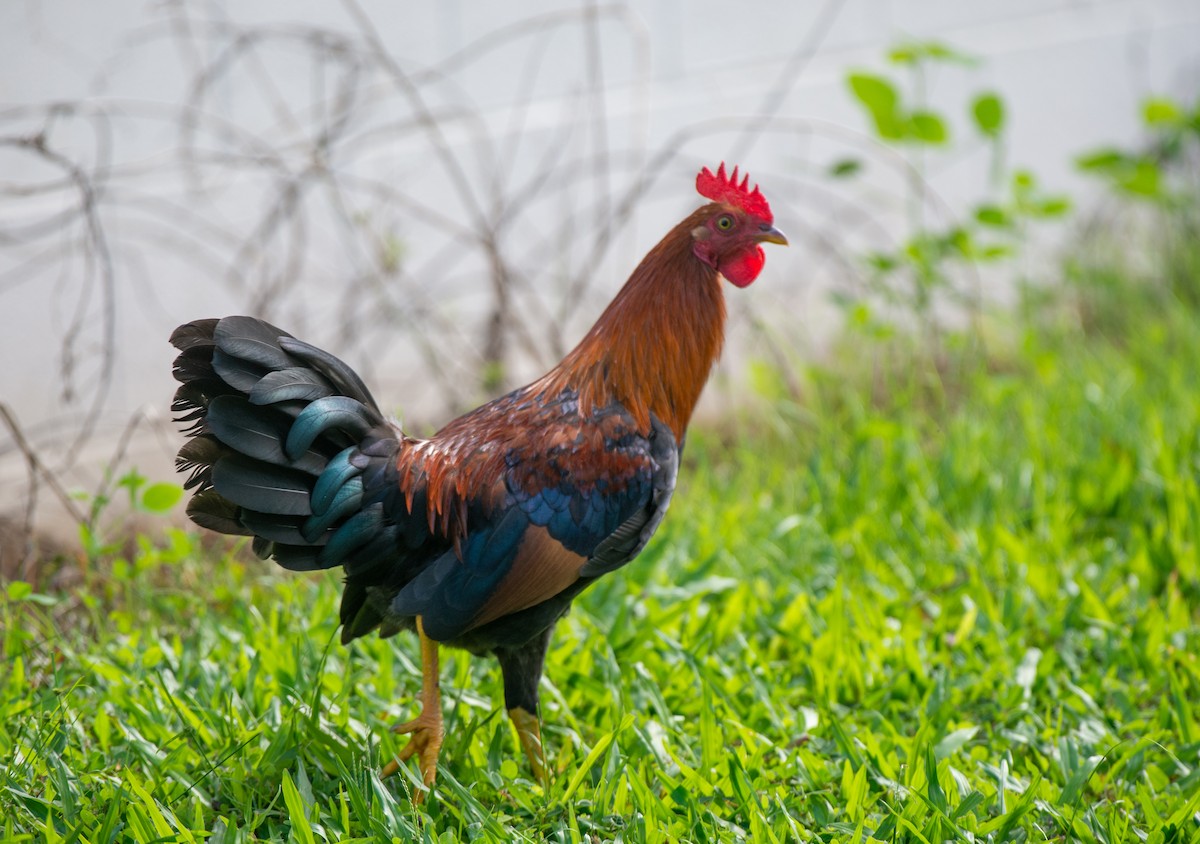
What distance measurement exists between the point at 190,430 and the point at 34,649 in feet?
3.36

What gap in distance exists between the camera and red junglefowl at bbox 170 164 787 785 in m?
2.28

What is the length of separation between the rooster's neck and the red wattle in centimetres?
4

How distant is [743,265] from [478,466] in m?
0.79

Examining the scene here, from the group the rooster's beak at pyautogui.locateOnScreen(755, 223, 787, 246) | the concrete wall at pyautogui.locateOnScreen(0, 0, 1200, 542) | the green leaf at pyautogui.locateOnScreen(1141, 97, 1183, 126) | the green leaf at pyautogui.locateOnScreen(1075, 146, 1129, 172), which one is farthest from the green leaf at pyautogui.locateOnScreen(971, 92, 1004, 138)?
the rooster's beak at pyautogui.locateOnScreen(755, 223, 787, 246)

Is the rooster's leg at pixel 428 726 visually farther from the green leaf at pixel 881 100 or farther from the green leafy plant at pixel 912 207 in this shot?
the green leaf at pixel 881 100

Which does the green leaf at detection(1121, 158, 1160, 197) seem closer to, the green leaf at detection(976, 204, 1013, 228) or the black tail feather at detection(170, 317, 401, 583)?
the green leaf at detection(976, 204, 1013, 228)

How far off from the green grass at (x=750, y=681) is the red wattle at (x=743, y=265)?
104 centimetres

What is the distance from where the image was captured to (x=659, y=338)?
258 cm

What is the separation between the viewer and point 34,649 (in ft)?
9.55

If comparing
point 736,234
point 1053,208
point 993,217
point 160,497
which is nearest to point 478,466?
point 736,234

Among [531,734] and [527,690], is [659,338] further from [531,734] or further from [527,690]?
[531,734]

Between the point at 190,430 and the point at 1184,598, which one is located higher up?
the point at 190,430

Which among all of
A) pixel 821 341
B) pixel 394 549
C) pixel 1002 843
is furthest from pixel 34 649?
pixel 821 341

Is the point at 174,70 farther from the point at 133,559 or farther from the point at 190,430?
the point at 190,430
